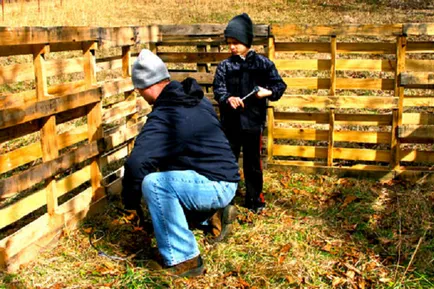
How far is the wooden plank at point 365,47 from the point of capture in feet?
19.9

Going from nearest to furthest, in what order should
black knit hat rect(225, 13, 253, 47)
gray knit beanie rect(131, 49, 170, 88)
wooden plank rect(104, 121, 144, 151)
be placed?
A: gray knit beanie rect(131, 49, 170, 88) < black knit hat rect(225, 13, 253, 47) < wooden plank rect(104, 121, 144, 151)

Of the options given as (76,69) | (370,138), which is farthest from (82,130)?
(370,138)

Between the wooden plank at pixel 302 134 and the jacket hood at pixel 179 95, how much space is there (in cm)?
282

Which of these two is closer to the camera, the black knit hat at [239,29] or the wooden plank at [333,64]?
the black knit hat at [239,29]

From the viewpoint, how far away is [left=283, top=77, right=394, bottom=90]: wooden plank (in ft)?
20.1

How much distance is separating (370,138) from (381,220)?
4.98 ft

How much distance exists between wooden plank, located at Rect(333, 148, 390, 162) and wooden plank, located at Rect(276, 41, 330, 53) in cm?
122

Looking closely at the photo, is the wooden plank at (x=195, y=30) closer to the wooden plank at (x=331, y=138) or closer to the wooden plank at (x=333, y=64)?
the wooden plank at (x=333, y=64)

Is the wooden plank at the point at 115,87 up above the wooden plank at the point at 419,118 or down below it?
above

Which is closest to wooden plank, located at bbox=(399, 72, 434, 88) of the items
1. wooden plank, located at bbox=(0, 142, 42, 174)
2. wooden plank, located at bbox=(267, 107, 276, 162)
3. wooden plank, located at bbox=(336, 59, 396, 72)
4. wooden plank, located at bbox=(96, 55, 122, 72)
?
wooden plank, located at bbox=(336, 59, 396, 72)

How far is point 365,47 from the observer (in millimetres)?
6074

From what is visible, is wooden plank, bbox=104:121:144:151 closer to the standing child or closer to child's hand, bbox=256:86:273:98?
the standing child

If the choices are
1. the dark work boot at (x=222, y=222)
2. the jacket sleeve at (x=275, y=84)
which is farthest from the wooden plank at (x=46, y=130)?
the jacket sleeve at (x=275, y=84)

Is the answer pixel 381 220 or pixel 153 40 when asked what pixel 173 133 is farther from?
pixel 153 40
